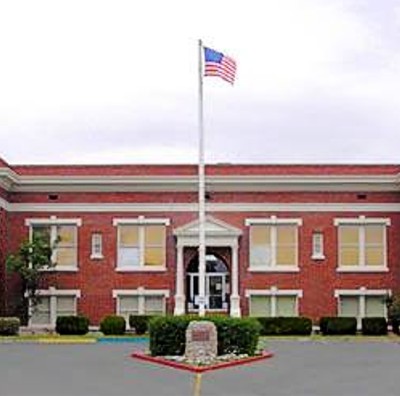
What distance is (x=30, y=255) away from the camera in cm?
4644

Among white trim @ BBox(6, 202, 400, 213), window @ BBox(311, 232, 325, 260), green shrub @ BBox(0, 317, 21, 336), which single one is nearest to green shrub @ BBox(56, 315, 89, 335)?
green shrub @ BBox(0, 317, 21, 336)

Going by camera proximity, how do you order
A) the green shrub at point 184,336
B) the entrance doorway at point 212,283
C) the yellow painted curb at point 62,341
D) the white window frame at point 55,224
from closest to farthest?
the green shrub at point 184,336
the yellow painted curb at point 62,341
the white window frame at point 55,224
the entrance doorway at point 212,283

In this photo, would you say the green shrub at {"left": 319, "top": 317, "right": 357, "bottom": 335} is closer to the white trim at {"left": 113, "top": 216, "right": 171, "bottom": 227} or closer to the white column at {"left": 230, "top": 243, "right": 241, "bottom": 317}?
the white column at {"left": 230, "top": 243, "right": 241, "bottom": 317}

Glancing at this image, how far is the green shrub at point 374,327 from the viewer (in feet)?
147

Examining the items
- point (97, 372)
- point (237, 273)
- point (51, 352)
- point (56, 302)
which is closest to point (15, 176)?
point (56, 302)

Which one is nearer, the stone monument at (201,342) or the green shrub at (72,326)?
the stone monument at (201,342)

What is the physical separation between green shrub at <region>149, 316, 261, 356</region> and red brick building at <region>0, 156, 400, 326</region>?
1886 cm

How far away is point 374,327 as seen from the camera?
4481cm

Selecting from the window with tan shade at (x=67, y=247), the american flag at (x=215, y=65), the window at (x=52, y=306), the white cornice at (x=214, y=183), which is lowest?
the window at (x=52, y=306)

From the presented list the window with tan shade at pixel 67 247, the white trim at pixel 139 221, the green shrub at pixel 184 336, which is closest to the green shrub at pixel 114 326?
the window with tan shade at pixel 67 247

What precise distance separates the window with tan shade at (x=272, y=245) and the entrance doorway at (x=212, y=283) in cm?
168

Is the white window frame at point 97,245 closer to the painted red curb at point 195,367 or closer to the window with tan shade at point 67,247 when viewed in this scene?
the window with tan shade at point 67,247

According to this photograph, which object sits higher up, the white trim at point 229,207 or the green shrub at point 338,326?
the white trim at point 229,207

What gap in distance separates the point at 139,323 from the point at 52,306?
18.3 ft
